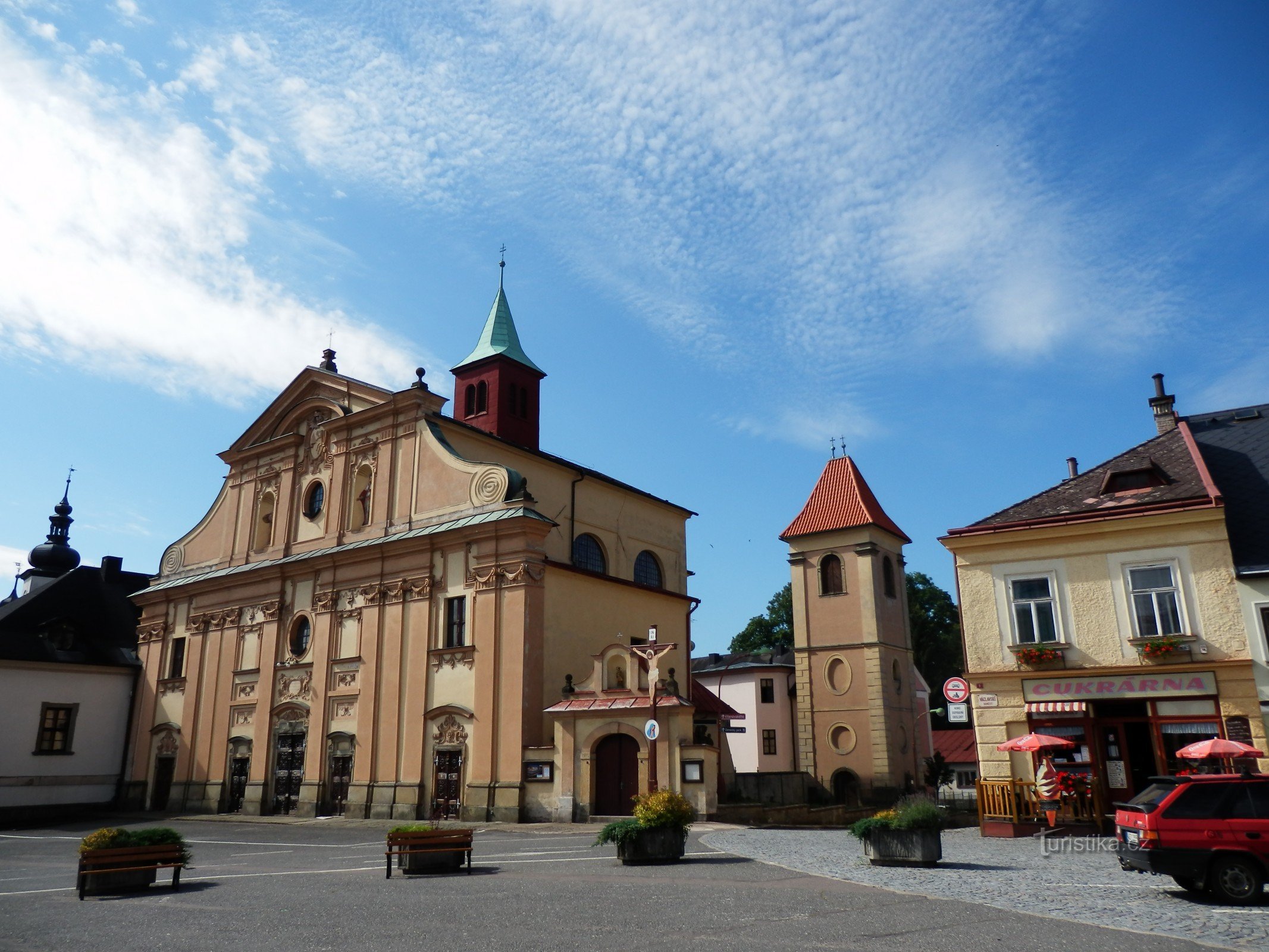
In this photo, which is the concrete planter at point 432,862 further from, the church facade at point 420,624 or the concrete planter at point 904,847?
the church facade at point 420,624

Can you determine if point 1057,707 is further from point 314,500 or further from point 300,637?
point 314,500

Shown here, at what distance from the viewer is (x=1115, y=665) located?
67.7 ft

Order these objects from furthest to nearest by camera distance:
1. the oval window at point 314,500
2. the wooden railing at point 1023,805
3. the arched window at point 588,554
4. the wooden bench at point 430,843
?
the oval window at point 314,500, the arched window at point 588,554, the wooden railing at point 1023,805, the wooden bench at point 430,843

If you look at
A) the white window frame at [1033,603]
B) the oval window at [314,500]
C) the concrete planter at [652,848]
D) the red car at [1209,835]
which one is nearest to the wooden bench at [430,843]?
the concrete planter at [652,848]

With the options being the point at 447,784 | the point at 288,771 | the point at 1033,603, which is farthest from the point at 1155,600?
the point at 288,771

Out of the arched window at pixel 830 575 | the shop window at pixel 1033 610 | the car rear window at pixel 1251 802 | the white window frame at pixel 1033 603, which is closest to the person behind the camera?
the car rear window at pixel 1251 802

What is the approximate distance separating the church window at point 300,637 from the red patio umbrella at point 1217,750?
2720cm

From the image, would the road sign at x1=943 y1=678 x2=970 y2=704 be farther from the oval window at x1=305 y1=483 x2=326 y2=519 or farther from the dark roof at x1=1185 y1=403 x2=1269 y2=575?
the oval window at x1=305 y1=483 x2=326 y2=519

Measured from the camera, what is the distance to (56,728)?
124 ft

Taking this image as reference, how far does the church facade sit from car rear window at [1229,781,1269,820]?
1343cm

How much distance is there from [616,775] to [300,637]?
1496 centimetres

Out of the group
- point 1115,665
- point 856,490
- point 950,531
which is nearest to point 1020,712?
point 1115,665

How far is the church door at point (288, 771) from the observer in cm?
3219

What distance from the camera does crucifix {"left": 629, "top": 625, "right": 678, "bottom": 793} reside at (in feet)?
75.1
